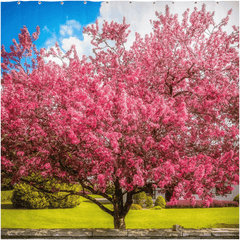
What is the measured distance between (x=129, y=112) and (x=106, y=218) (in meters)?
2.25

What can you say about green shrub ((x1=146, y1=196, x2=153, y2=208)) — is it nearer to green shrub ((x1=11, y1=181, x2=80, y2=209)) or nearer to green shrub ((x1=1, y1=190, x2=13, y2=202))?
Answer: green shrub ((x1=11, y1=181, x2=80, y2=209))

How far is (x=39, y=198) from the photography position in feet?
13.8

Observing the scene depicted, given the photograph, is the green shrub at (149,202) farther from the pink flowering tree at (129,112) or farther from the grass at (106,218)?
the pink flowering tree at (129,112)

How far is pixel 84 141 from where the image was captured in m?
3.33

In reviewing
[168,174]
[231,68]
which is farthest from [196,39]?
[168,174]

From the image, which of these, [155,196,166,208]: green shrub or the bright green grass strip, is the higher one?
[155,196,166,208]: green shrub

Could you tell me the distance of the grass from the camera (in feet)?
12.7

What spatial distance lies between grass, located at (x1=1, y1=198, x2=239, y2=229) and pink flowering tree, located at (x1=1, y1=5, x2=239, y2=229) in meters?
0.25

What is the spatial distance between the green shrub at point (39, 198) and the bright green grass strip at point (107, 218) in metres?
0.10

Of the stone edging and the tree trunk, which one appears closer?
the stone edging

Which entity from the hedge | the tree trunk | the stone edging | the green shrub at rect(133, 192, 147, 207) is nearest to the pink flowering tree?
the tree trunk

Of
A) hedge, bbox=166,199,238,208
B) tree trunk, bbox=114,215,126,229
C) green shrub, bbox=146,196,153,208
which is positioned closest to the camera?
hedge, bbox=166,199,238,208

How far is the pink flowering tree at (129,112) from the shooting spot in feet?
10.8

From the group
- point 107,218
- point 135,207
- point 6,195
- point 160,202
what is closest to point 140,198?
point 135,207
